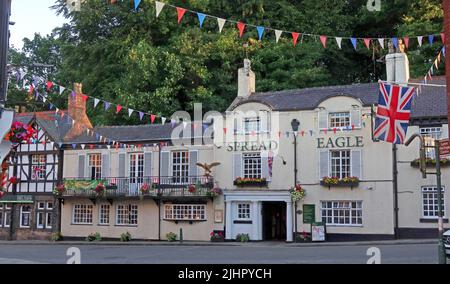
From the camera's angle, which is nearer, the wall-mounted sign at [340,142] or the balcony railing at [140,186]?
the wall-mounted sign at [340,142]

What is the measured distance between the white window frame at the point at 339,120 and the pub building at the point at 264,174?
5cm

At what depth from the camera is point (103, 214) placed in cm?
3272

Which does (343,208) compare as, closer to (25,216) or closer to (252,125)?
(252,125)

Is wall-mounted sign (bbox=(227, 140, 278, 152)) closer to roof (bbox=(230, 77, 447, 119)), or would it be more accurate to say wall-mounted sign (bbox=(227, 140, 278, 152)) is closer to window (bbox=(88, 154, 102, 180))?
roof (bbox=(230, 77, 447, 119))

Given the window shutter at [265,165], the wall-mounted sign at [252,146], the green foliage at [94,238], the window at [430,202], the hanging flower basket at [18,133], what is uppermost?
the wall-mounted sign at [252,146]

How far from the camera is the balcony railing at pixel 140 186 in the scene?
2983cm

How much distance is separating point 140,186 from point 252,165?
676 centimetres

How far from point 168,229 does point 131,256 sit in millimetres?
8405

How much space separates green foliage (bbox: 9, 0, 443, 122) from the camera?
36594mm

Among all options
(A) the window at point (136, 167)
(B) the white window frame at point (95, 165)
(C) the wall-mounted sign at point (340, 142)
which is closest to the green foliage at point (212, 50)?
(B) the white window frame at point (95, 165)

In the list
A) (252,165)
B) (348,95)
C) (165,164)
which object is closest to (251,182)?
(252,165)

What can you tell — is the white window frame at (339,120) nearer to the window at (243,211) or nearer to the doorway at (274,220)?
the doorway at (274,220)
